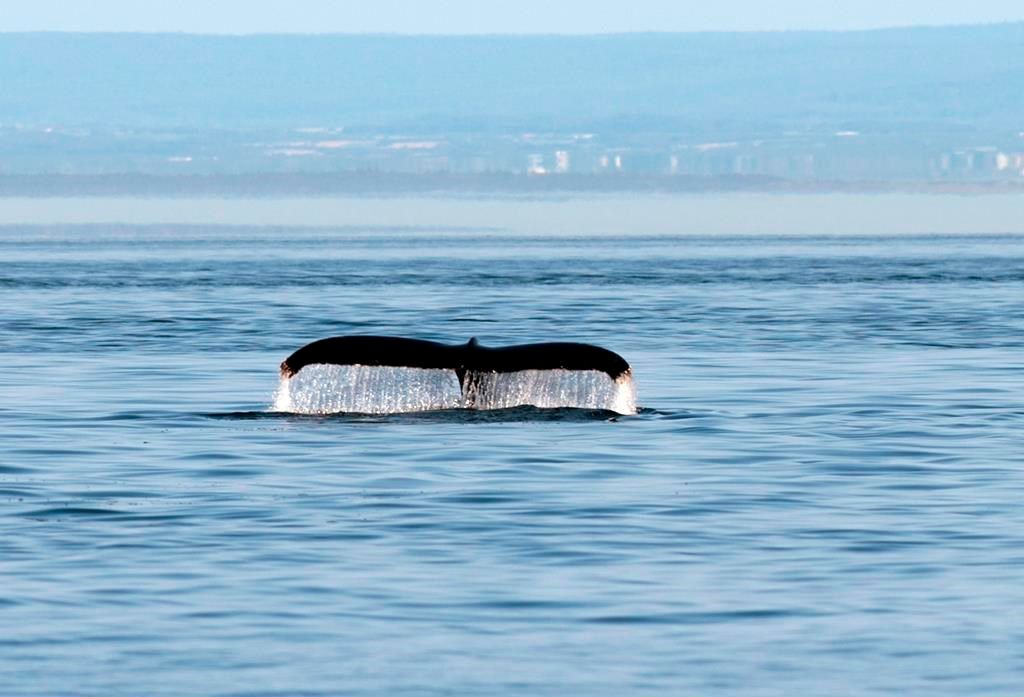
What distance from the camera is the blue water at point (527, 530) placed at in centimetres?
1151

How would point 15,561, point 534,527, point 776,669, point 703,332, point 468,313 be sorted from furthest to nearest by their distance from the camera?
point 468,313
point 703,332
point 534,527
point 15,561
point 776,669

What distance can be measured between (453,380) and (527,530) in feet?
42.9

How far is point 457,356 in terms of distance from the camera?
805 inches

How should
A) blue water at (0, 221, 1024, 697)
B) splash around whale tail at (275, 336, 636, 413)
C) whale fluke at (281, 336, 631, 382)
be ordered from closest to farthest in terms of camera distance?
blue water at (0, 221, 1024, 697) < whale fluke at (281, 336, 631, 382) < splash around whale tail at (275, 336, 636, 413)

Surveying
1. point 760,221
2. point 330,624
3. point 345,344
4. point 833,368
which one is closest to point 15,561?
point 330,624

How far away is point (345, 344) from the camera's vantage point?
65.2ft

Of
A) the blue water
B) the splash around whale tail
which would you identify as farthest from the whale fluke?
the blue water

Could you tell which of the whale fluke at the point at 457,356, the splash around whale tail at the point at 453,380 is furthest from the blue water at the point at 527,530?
the whale fluke at the point at 457,356

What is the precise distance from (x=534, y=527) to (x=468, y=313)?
93.2ft

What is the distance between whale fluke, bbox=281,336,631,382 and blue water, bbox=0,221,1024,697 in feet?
1.97

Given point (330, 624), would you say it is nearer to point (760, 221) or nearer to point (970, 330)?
point (970, 330)

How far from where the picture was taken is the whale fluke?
776 inches

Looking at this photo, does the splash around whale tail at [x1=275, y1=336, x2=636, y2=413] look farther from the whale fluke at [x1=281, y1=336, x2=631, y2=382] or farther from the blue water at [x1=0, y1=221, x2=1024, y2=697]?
the blue water at [x1=0, y1=221, x2=1024, y2=697]

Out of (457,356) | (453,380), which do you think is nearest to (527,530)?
(457,356)
